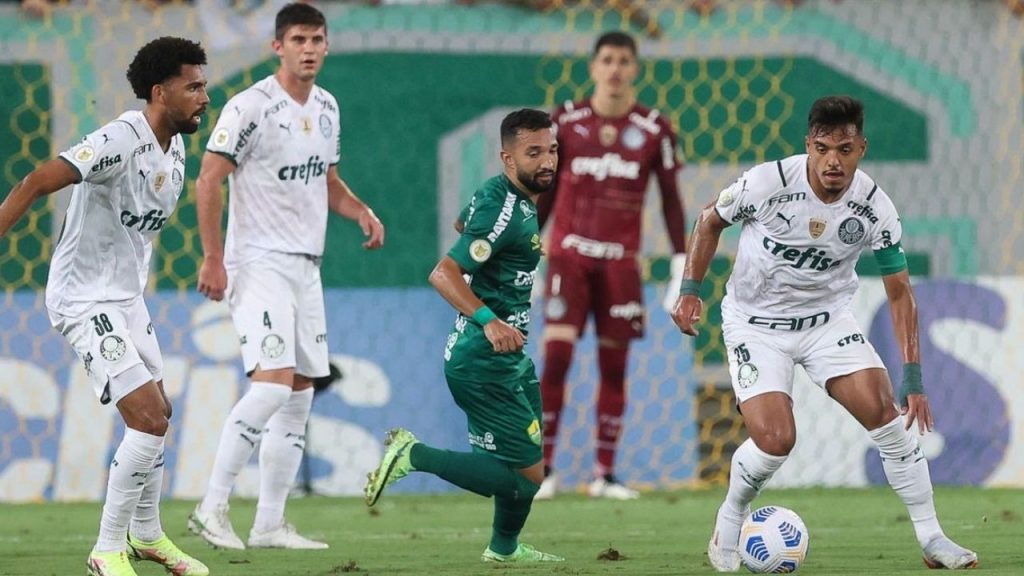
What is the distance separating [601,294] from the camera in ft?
29.9

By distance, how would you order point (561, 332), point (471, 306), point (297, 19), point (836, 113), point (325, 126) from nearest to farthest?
point (836, 113) → point (471, 306) → point (297, 19) → point (325, 126) → point (561, 332)

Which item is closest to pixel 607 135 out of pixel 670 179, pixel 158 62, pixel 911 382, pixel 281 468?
pixel 670 179

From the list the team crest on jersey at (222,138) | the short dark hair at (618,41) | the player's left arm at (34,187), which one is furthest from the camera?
the short dark hair at (618,41)

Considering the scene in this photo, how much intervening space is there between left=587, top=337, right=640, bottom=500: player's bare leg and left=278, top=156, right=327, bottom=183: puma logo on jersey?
2.53 m

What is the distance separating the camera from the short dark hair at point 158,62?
562cm

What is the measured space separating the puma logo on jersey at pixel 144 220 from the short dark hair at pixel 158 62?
0.40 metres

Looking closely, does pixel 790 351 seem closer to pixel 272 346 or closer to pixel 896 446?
pixel 896 446

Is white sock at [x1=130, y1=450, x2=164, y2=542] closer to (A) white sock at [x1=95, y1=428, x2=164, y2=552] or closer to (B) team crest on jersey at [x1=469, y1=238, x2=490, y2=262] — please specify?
(A) white sock at [x1=95, y1=428, x2=164, y2=552]

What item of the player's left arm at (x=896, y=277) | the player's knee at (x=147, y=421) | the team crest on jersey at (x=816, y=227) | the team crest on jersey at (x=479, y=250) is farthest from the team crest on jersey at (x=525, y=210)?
the player's knee at (x=147, y=421)

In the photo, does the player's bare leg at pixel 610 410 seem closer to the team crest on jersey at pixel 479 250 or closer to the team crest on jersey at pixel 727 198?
the team crest on jersey at pixel 727 198

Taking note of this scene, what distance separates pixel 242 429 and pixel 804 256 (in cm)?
235

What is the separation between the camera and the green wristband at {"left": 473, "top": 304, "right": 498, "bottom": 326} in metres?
5.64

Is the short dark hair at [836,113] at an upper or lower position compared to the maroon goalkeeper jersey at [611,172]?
upper

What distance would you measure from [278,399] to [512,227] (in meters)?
1.41
